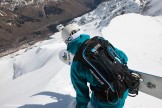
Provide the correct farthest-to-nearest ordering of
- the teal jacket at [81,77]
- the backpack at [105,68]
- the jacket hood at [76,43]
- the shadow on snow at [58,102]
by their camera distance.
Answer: the shadow on snow at [58,102] → the jacket hood at [76,43] → the teal jacket at [81,77] → the backpack at [105,68]

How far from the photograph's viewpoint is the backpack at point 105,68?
5598 mm

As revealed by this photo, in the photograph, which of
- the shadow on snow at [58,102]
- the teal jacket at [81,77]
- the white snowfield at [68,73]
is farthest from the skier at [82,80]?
the shadow on snow at [58,102]

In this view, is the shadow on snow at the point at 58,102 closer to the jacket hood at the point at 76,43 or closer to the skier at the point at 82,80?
the skier at the point at 82,80

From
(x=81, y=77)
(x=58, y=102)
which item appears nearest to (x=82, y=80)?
(x=81, y=77)

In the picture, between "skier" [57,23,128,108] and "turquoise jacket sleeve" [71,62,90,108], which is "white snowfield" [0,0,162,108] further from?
"skier" [57,23,128,108]

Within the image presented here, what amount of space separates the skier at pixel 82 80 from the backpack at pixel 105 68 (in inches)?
3.2

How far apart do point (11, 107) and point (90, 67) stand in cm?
391

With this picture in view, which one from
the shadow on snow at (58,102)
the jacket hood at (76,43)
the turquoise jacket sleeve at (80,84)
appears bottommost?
the shadow on snow at (58,102)

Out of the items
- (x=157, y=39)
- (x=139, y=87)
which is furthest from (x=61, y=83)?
(x=157, y=39)

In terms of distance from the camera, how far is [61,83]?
31.4ft

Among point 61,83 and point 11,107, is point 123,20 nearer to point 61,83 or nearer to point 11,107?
point 61,83

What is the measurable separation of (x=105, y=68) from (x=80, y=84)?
0.80 meters

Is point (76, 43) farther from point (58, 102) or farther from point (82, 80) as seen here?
point (58, 102)

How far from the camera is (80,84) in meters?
6.13
